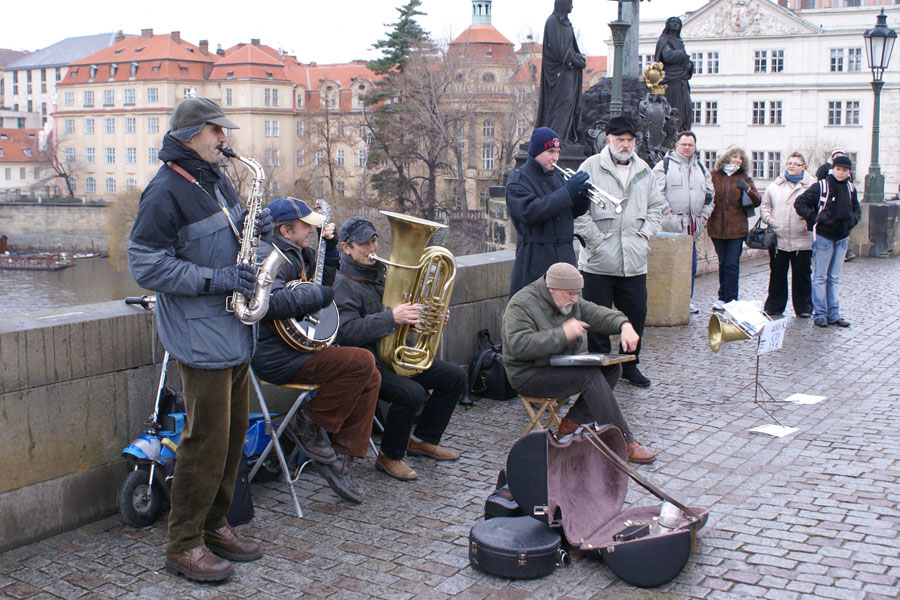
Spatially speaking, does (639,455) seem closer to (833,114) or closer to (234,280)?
(234,280)

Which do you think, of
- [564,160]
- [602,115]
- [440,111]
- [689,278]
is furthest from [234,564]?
[440,111]

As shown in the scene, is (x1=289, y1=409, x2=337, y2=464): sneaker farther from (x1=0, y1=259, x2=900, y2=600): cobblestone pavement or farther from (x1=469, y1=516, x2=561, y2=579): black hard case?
(x1=469, y1=516, x2=561, y2=579): black hard case

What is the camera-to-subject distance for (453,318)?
26.1 ft

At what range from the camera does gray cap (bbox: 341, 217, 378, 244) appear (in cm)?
610

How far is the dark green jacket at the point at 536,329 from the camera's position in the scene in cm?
611

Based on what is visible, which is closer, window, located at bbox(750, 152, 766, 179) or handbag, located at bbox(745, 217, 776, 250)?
handbag, located at bbox(745, 217, 776, 250)

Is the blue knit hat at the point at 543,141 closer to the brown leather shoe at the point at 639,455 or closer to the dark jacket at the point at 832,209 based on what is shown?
the brown leather shoe at the point at 639,455

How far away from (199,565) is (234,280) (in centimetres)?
130

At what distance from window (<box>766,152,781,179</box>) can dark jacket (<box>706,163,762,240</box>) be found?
5997 cm

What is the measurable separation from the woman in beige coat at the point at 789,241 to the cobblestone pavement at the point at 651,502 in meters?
3.13

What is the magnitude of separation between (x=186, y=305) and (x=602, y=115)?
11.5 metres

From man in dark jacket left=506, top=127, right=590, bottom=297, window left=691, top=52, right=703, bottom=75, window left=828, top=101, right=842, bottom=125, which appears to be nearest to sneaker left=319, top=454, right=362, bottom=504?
man in dark jacket left=506, top=127, right=590, bottom=297

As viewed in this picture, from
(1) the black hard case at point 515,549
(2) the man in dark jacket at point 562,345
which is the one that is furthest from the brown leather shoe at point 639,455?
(1) the black hard case at point 515,549

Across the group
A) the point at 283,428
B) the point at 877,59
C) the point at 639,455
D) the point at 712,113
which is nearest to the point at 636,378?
the point at 639,455
